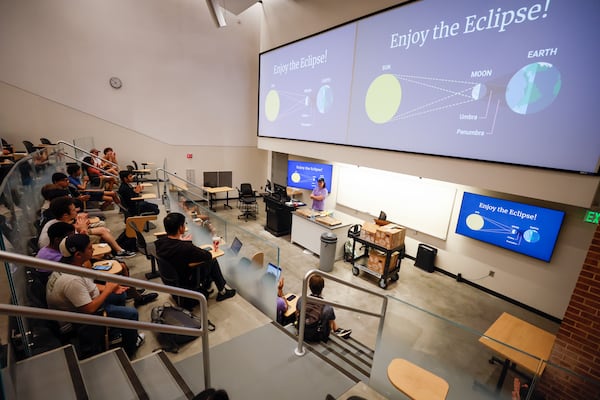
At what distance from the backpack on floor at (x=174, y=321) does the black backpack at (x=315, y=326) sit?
43.3 inches

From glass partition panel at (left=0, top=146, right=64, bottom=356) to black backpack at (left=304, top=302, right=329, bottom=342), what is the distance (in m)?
2.47

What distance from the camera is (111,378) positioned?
2.13 m

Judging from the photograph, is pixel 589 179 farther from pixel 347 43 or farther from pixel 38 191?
pixel 38 191

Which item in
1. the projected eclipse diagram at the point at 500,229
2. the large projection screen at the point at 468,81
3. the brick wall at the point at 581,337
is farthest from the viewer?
the projected eclipse diagram at the point at 500,229

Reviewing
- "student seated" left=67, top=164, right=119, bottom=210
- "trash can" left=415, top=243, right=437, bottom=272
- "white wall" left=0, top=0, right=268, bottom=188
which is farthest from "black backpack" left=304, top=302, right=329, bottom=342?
"white wall" left=0, top=0, right=268, bottom=188

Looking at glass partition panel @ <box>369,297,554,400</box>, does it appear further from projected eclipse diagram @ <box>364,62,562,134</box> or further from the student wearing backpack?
projected eclipse diagram @ <box>364,62,562,134</box>

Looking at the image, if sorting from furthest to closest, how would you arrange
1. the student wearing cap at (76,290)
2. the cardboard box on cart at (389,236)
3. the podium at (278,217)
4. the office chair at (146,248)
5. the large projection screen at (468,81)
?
the podium at (278,217) → the cardboard box on cart at (389,236) → the office chair at (146,248) → the large projection screen at (468,81) → the student wearing cap at (76,290)

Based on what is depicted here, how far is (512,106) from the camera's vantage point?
11.7ft

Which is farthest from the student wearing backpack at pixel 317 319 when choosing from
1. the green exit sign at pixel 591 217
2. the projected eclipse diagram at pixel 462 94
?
the green exit sign at pixel 591 217

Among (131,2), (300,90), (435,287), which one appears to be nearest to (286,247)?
(435,287)

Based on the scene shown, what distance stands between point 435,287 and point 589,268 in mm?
3330

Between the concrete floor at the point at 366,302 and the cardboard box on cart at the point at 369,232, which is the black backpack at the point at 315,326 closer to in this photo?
the concrete floor at the point at 366,302

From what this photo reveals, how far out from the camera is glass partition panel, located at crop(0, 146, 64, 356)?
2.09m

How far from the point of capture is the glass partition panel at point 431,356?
221cm
